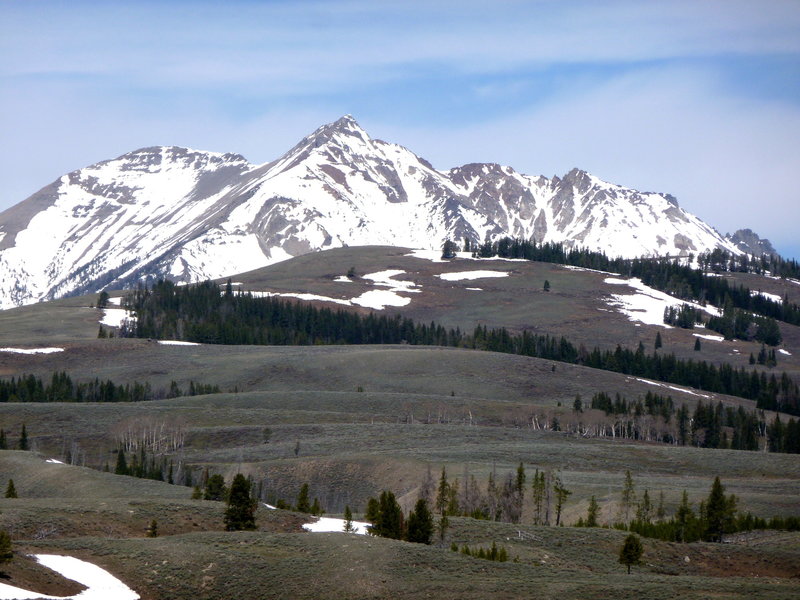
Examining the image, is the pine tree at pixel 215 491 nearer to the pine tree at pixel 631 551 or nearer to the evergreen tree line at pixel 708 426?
the pine tree at pixel 631 551

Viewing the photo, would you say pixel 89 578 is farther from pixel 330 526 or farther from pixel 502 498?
pixel 502 498

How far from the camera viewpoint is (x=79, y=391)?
15525 centimetres

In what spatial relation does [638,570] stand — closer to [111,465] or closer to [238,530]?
[238,530]

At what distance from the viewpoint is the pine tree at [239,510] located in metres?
63.9

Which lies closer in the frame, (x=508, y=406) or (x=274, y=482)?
(x=274, y=482)

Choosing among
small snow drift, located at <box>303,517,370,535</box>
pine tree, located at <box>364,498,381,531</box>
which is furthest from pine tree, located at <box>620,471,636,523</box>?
small snow drift, located at <box>303,517,370,535</box>

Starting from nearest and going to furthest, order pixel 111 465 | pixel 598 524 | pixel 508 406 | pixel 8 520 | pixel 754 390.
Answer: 1. pixel 8 520
2. pixel 598 524
3. pixel 111 465
4. pixel 508 406
5. pixel 754 390

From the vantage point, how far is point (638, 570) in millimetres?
61062

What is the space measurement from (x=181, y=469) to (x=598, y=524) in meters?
42.6

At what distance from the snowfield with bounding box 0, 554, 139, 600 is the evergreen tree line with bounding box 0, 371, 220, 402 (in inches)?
4000

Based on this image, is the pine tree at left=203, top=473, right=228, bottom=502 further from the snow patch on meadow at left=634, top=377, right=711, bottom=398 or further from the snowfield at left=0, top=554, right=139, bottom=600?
the snow patch on meadow at left=634, top=377, right=711, bottom=398

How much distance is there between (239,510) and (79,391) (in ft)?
320

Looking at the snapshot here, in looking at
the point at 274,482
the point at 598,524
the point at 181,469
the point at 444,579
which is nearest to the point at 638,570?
the point at 444,579

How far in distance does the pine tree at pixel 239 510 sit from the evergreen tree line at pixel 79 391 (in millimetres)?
93330
